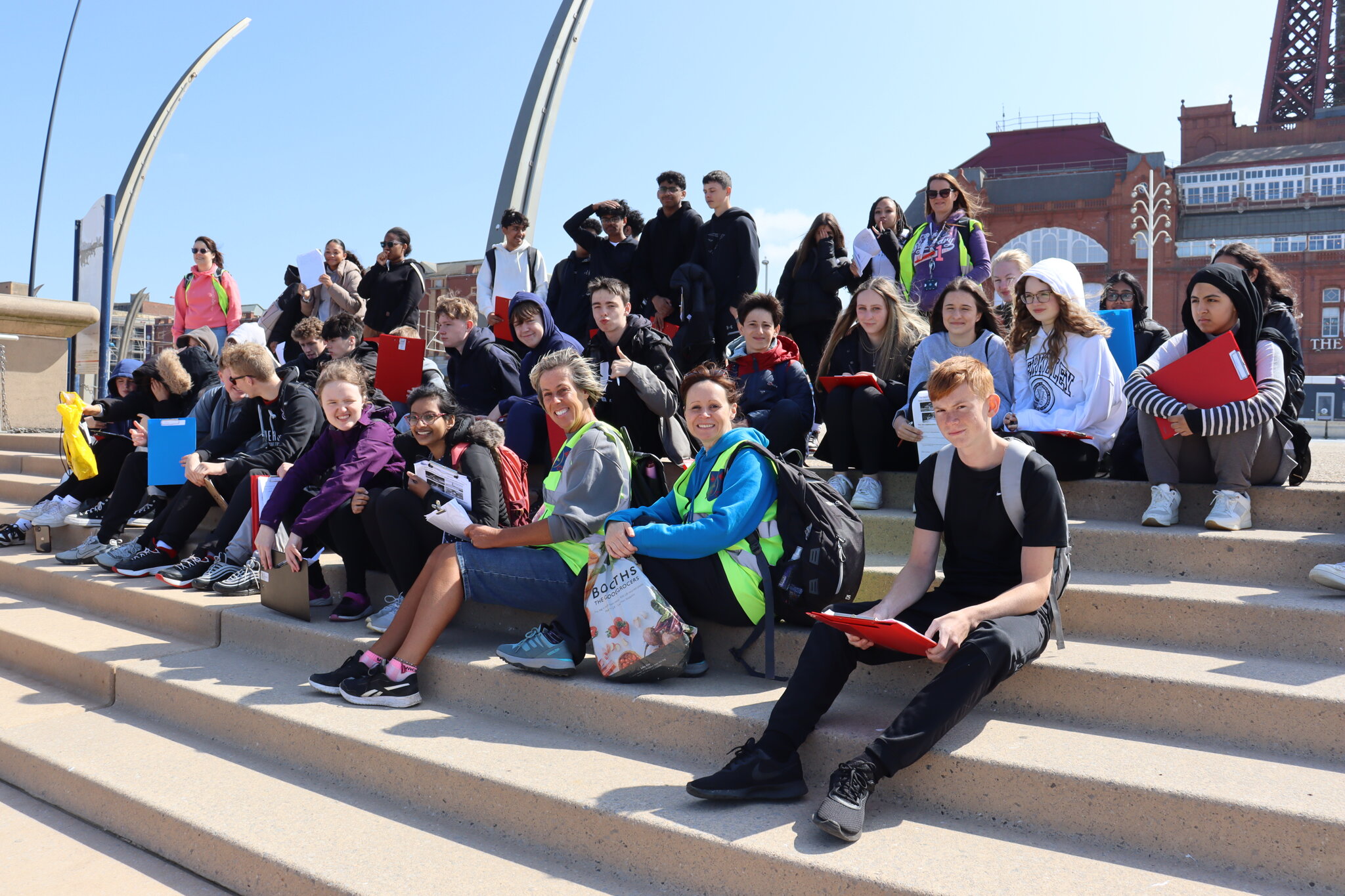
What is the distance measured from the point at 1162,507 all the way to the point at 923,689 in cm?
177

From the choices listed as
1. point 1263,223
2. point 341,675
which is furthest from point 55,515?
point 1263,223

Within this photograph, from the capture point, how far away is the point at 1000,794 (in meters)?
2.55

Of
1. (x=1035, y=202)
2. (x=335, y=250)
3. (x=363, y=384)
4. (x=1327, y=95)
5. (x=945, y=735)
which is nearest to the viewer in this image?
(x=945, y=735)

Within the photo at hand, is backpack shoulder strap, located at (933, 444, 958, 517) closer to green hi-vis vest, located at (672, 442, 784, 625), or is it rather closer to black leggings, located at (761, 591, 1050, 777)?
black leggings, located at (761, 591, 1050, 777)

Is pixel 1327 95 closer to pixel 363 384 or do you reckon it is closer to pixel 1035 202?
pixel 1035 202

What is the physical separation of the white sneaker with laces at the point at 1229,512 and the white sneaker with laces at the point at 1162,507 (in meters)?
0.13

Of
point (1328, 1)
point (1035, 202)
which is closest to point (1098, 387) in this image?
point (1035, 202)

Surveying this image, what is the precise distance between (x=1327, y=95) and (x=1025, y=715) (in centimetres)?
8719

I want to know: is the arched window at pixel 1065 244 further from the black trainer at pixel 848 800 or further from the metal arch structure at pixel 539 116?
the black trainer at pixel 848 800

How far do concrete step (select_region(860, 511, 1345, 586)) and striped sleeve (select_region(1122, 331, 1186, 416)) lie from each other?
51 centimetres

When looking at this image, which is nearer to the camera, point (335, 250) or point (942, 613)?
point (942, 613)

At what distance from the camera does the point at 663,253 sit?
717 centimetres

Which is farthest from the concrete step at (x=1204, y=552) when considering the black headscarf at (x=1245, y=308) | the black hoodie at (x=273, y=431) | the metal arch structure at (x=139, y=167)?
the metal arch structure at (x=139, y=167)

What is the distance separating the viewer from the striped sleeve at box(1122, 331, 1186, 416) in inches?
156
